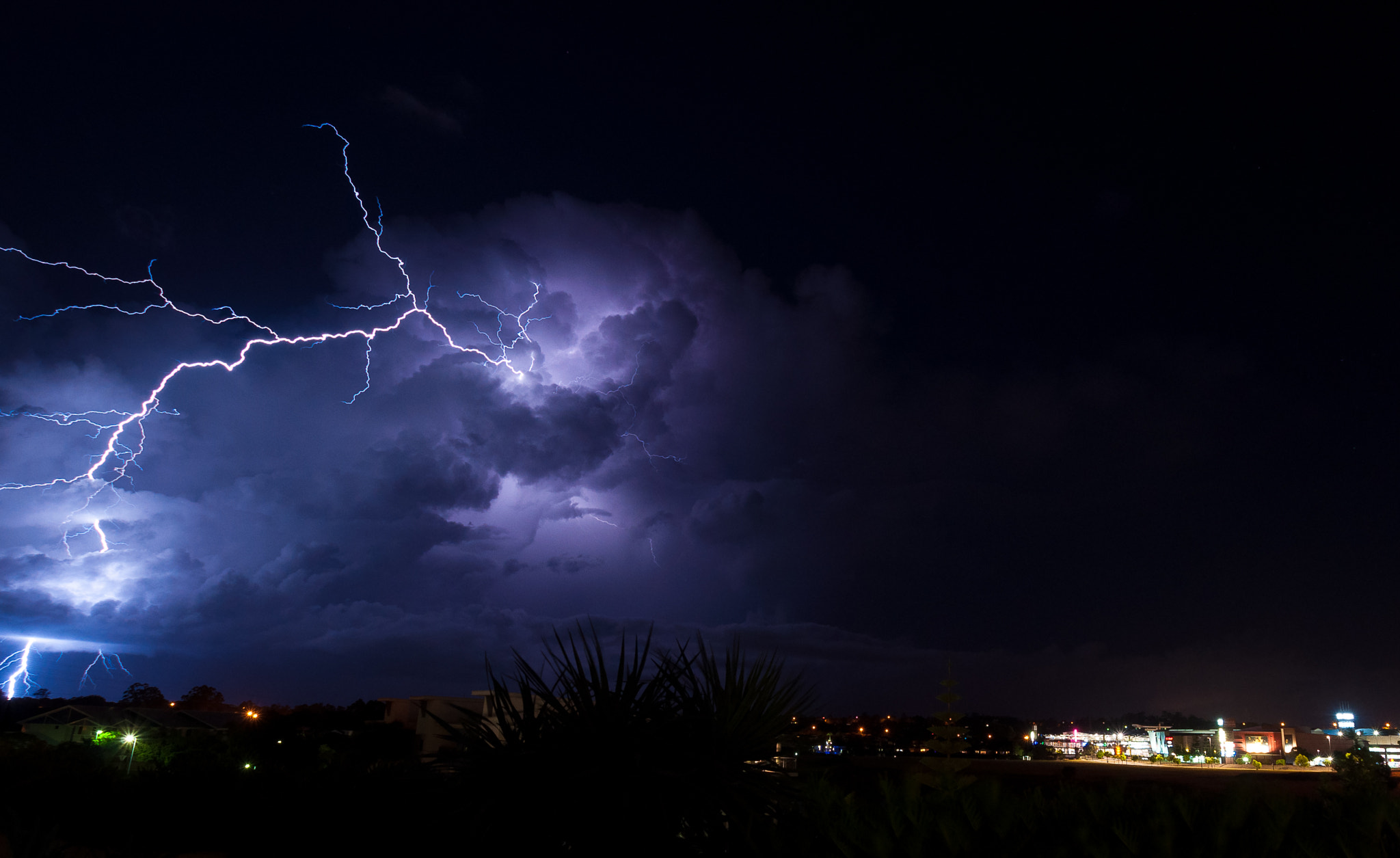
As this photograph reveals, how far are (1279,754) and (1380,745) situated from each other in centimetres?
972

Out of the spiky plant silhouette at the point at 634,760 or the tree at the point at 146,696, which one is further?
the tree at the point at 146,696

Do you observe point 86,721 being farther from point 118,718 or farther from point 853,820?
point 853,820

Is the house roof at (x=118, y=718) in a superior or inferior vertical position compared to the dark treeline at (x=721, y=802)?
inferior

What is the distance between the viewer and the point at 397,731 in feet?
117

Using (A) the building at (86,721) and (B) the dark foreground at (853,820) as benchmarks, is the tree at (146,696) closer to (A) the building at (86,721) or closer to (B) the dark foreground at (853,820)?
(A) the building at (86,721)

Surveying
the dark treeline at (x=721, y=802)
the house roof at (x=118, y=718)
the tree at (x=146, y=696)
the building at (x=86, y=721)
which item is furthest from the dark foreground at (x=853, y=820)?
the tree at (x=146, y=696)

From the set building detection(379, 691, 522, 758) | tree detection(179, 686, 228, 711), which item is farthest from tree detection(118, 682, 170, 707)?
building detection(379, 691, 522, 758)

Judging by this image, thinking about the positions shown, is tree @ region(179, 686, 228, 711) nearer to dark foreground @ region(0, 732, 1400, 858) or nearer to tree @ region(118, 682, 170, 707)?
tree @ region(118, 682, 170, 707)

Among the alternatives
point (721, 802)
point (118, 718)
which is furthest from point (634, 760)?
point (118, 718)

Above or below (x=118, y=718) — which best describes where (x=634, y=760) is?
above

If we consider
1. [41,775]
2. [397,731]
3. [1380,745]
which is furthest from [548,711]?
[1380,745]

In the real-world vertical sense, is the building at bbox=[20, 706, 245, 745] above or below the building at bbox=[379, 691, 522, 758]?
below

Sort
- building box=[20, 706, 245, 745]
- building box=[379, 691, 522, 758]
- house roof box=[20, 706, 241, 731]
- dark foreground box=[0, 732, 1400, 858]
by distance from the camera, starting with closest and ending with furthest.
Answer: dark foreground box=[0, 732, 1400, 858]
building box=[379, 691, 522, 758]
building box=[20, 706, 245, 745]
house roof box=[20, 706, 241, 731]

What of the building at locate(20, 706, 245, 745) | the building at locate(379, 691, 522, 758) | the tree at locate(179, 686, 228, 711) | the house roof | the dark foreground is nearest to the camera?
the dark foreground
